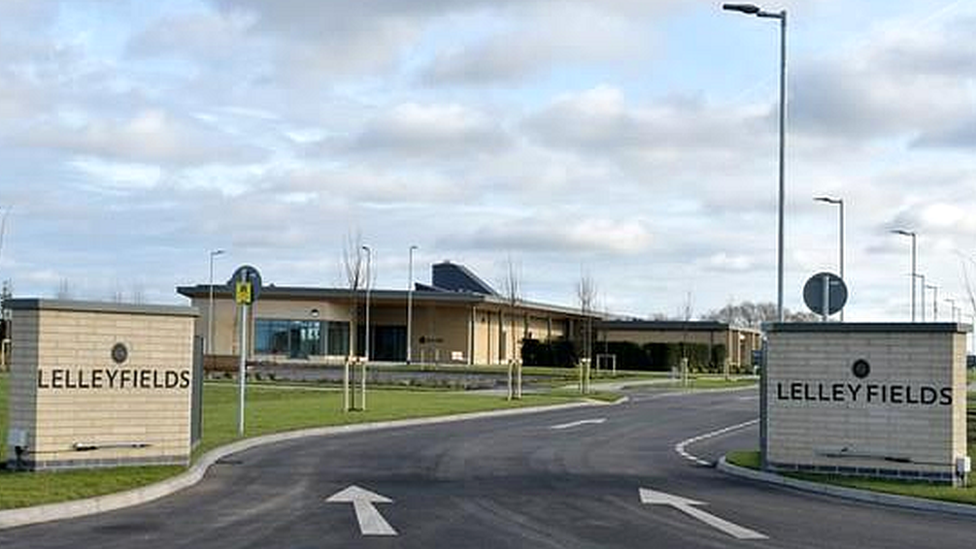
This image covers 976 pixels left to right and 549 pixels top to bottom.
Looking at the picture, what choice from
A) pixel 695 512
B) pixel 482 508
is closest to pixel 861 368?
pixel 695 512

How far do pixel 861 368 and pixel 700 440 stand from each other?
29.0 feet

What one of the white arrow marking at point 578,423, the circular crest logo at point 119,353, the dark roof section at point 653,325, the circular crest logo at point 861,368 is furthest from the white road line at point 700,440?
the dark roof section at point 653,325

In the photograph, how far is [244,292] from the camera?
77.5 ft

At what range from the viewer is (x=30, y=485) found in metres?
14.5

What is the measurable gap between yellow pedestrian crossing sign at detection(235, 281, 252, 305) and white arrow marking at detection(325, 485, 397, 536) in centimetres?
794

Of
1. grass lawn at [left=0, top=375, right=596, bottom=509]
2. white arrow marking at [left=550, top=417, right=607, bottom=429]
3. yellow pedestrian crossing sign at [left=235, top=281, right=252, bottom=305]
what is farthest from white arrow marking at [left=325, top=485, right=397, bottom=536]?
A: white arrow marking at [left=550, top=417, right=607, bottom=429]

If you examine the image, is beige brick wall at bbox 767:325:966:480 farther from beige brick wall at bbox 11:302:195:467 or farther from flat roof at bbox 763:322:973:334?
beige brick wall at bbox 11:302:195:467

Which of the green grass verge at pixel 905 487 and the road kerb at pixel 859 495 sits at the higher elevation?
the green grass verge at pixel 905 487

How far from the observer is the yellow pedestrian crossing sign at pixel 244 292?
2356 centimetres

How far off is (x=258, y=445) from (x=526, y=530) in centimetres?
1049

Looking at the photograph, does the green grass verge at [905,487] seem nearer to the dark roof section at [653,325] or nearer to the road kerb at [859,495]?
the road kerb at [859,495]

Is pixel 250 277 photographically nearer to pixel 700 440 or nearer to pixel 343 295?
pixel 700 440

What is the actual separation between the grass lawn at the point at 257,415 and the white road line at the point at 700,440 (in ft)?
22.2

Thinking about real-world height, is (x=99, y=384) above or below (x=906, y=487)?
above
